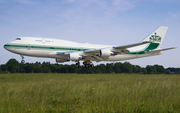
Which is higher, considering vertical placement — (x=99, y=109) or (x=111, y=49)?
(x=111, y=49)

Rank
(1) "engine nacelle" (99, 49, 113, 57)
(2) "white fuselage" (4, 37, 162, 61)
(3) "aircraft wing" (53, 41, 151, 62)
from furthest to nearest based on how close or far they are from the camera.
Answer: (3) "aircraft wing" (53, 41, 151, 62)
(1) "engine nacelle" (99, 49, 113, 57)
(2) "white fuselage" (4, 37, 162, 61)

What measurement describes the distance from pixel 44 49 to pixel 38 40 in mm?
1886

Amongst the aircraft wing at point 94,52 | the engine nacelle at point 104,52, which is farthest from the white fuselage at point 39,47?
the engine nacelle at point 104,52

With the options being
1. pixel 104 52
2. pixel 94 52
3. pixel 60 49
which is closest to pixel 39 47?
pixel 60 49

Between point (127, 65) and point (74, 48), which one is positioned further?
point (127, 65)

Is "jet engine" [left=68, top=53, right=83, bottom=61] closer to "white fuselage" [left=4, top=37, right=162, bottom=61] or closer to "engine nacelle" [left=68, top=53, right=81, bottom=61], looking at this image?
"engine nacelle" [left=68, top=53, right=81, bottom=61]

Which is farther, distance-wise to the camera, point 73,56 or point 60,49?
point 60,49

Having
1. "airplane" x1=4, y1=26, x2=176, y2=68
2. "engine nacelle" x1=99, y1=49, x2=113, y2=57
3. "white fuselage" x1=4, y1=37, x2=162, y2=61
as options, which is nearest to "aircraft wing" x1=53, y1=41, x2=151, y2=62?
"airplane" x1=4, y1=26, x2=176, y2=68

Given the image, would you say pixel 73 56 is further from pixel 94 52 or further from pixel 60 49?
pixel 94 52

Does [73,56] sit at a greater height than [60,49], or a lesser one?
lesser

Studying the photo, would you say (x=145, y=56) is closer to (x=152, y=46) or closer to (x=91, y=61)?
(x=152, y=46)

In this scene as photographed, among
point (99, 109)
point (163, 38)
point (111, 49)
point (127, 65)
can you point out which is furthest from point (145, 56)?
point (127, 65)

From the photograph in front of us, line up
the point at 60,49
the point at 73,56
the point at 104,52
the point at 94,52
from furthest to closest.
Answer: the point at 94,52
the point at 60,49
the point at 104,52
the point at 73,56

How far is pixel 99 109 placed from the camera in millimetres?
6723
